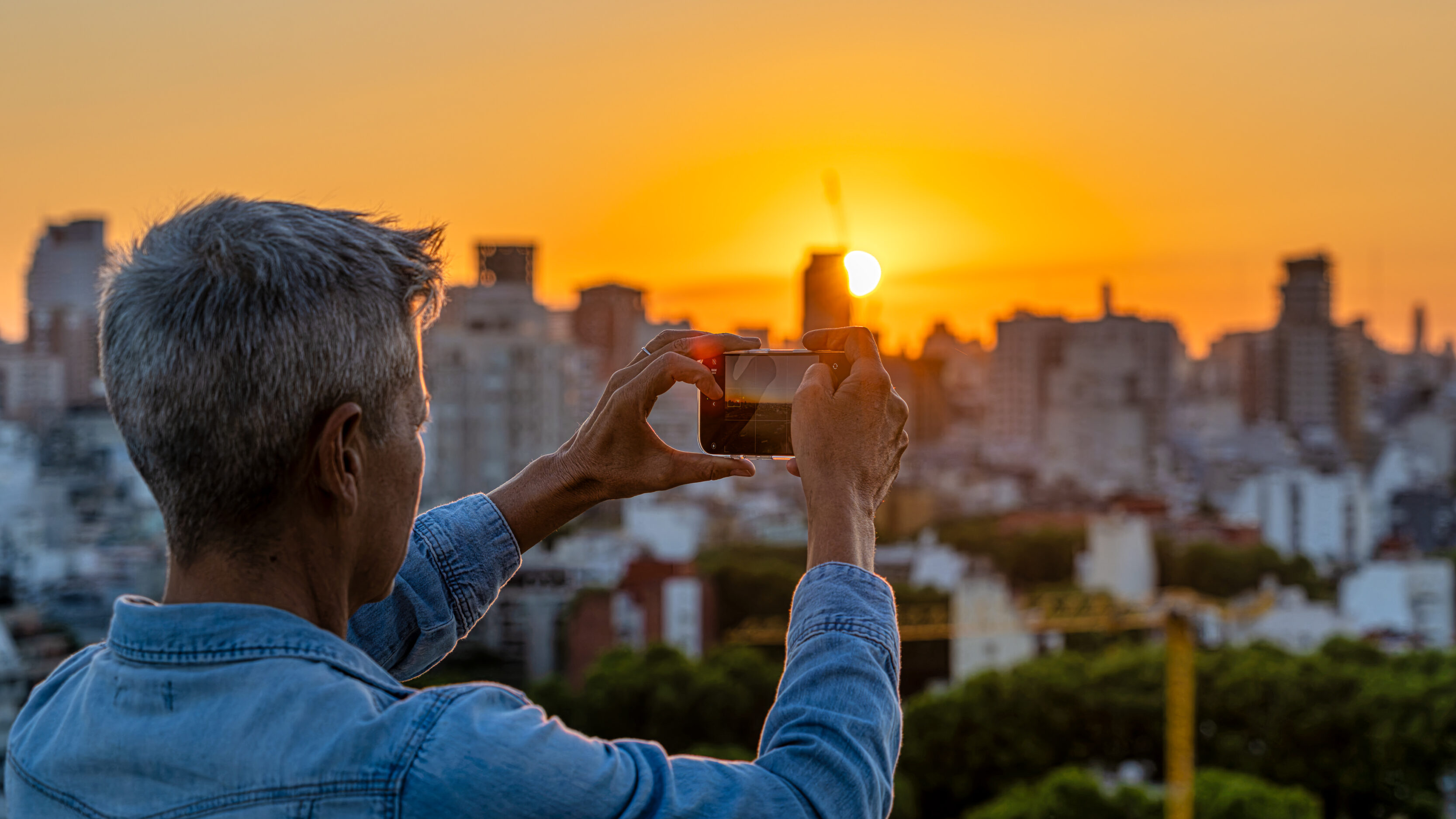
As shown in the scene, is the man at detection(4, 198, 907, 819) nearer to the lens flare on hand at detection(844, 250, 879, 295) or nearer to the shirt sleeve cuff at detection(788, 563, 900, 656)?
the shirt sleeve cuff at detection(788, 563, 900, 656)

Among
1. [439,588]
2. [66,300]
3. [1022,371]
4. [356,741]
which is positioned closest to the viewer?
[356,741]

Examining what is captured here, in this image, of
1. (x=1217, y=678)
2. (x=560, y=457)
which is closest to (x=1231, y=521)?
(x=1217, y=678)

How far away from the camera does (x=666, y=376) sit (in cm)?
82

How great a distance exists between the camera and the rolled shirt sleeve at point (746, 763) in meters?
0.56

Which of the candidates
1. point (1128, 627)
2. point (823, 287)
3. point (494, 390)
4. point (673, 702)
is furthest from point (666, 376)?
point (494, 390)

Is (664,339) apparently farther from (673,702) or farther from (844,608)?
(673,702)

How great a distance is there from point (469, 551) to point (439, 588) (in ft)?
0.10

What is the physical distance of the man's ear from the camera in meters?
0.60

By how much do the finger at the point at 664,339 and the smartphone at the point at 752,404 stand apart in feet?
0.07

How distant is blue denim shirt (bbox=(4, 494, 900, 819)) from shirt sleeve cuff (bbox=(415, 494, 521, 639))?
0.25 meters

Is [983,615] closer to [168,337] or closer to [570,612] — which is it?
[570,612]

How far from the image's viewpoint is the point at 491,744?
22.0 inches

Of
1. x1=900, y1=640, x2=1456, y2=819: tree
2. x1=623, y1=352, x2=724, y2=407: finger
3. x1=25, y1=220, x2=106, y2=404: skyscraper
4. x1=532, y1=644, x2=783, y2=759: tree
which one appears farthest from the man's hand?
x1=25, y1=220, x2=106, y2=404: skyscraper

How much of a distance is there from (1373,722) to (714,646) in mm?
6726
